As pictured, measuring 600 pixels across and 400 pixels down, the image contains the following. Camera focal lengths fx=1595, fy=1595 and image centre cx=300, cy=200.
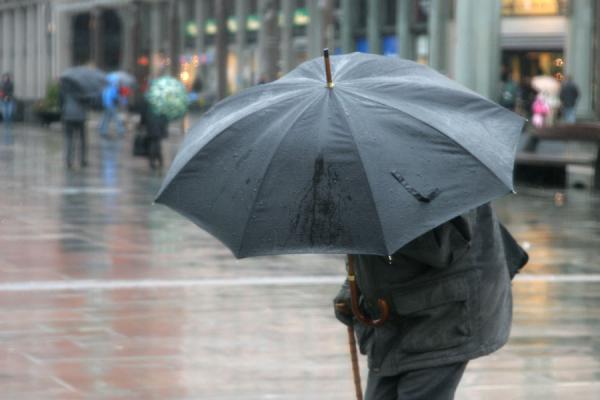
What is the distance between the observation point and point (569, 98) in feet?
131

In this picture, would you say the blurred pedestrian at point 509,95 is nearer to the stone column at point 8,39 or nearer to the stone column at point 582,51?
the stone column at point 582,51

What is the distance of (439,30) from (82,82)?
20706mm

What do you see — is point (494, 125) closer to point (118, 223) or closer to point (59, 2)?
point (118, 223)

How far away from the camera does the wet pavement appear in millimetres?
7957

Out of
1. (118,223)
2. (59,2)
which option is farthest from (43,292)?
(59,2)

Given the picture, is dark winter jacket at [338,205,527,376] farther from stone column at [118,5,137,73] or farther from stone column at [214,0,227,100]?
stone column at [118,5,137,73]

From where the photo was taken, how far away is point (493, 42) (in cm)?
3198

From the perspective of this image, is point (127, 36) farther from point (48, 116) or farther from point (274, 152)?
point (274, 152)

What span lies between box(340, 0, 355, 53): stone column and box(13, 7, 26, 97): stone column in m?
36.2

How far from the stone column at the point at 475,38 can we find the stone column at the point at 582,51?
455 inches

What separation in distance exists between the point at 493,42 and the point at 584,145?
7.88 m

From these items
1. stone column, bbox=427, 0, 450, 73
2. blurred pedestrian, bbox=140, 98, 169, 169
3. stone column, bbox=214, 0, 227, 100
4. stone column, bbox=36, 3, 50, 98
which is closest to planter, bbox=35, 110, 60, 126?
stone column, bbox=214, 0, 227, 100

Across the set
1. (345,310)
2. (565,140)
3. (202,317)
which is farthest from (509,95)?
(345,310)

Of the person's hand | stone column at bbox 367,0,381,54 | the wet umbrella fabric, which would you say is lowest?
the person's hand
